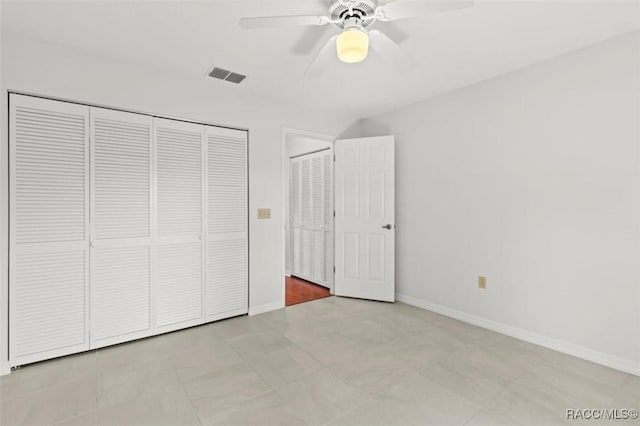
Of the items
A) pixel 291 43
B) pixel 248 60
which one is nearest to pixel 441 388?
pixel 291 43

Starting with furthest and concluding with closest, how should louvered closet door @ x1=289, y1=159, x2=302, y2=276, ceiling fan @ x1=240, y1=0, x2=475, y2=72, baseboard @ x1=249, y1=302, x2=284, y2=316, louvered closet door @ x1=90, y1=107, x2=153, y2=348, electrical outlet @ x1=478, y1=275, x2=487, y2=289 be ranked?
louvered closet door @ x1=289, y1=159, x2=302, y2=276, baseboard @ x1=249, y1=302, x2=284, y2=316, electrical outlet @ x1=478, y1=275, x2=487, y2=289, louvered closet door @ x1=90, y1=107, x2=153, y2=348, ceiling fan @ x1=240, y1=0, x2=475, y2=72

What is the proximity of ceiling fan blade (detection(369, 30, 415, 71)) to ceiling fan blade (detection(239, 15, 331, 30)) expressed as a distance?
1.02ft

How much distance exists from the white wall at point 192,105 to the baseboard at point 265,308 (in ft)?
0.04

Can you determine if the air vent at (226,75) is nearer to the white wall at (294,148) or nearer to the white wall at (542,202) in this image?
the white wall at (294,148)

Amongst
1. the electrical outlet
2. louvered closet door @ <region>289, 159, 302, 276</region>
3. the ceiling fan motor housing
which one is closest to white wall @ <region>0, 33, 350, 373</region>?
louvered closet door @ <region>289, 159, 302, 276</region>

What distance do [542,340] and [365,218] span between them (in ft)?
6.93

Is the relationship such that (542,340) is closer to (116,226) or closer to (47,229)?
(116,226)

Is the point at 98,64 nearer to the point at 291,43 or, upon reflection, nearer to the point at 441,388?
the point at 291,43

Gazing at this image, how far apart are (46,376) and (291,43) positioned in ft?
9.79

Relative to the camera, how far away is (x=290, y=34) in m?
2.20

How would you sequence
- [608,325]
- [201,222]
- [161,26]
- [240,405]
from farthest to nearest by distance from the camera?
[201,222], [608,325], [161,26], [240,405]

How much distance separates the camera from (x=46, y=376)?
213 centimetres

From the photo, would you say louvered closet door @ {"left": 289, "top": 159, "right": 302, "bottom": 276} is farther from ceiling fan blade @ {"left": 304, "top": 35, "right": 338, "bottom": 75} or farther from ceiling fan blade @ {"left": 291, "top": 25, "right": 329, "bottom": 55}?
ceiling fan blade @ {"left": 304, "top": 35, "right": 338, "bottom": 75}

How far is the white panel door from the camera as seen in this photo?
3.77m
